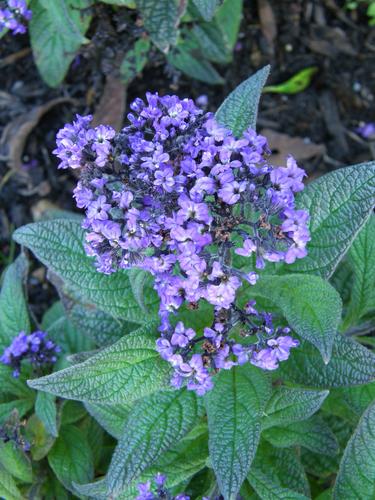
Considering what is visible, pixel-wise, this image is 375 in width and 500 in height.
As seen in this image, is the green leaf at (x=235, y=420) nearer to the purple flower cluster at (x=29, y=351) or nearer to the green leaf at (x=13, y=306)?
the purple flower cluster at (x=29, y=351)

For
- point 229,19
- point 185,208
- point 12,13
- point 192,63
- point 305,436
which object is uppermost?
point 12,13

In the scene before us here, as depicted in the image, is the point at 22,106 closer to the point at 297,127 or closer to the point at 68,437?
the point at 297,127

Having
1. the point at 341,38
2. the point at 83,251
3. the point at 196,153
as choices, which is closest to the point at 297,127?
the point at 341,38

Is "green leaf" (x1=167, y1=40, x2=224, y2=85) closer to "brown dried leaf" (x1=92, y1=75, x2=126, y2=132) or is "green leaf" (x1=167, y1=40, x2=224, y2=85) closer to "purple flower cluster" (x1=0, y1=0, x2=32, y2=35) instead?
"brown dried leaf" (x1=92, y1=75, x2=126, y2=132)

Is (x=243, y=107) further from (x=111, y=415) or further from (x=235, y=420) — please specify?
(x=111, y=415)

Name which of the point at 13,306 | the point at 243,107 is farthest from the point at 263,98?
the point at 13,306

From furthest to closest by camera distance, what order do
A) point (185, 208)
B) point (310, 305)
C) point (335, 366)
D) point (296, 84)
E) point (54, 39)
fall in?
point (296, 84), point (54, 39), point (335, 366), point (310, 305), point (185, 208)

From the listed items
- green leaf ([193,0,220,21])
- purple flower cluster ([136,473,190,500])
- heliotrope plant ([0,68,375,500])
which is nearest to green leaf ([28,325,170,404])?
heliotrope plant ([0,68,375,500])
